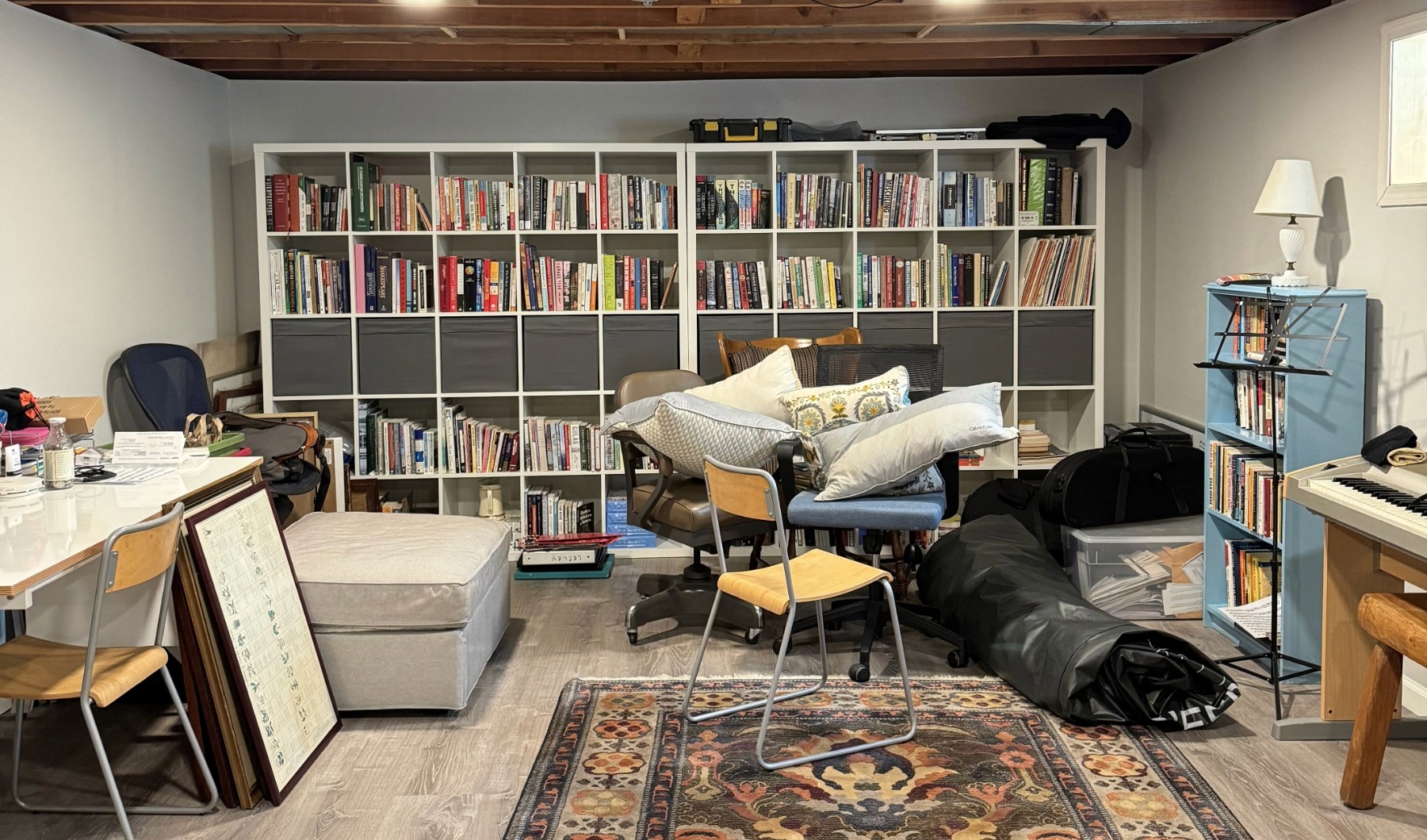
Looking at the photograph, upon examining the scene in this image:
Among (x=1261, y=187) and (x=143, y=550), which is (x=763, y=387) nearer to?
(x=1261, y=187)

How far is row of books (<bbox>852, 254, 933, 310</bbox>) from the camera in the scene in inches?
224

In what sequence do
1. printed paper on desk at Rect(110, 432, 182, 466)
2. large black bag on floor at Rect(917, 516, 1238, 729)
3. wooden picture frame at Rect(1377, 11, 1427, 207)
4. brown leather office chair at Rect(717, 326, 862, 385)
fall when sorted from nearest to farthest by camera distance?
1. wooden picture frame at Rect(1377, 11, 1427, 207)
2. large black bag on floor at Rect(917, 516, 1238, 729)
3. printed paper on desk at Rect(110, 432, 182, 466)
4. brown leather office chair at Rect(717, 326, 862, 385)

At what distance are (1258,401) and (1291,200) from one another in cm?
68

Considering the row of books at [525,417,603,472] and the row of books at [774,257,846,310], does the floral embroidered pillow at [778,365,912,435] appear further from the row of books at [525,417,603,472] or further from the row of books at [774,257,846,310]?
the row of books at [525,417,603,472]

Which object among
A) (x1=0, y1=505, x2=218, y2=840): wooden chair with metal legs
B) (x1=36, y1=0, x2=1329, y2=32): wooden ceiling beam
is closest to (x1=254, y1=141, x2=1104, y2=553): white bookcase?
(x1=36, y1=0, x2=1329, y2=32): wooden ceiling beam

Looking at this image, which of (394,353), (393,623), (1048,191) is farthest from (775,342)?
(393,623)

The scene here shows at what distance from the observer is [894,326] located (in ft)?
18.7

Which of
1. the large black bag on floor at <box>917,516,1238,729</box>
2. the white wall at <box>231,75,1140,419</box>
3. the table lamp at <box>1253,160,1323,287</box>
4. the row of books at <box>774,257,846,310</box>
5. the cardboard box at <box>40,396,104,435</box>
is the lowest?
the large black bag on floor at <box>917,516,1238,729</box>

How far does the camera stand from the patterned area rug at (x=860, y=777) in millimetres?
2922

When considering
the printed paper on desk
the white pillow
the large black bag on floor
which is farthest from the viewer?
the white pillow

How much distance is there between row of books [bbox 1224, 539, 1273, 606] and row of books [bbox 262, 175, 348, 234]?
4045mm

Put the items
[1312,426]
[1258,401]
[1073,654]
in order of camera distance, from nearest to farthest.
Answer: [1073,654] → [1312,426] → [1258,401]

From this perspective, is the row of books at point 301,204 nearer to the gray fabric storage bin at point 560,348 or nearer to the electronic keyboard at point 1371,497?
the gray fabric storage bin at point 560,348

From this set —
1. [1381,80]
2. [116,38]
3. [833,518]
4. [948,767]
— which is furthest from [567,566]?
[1381,80]
